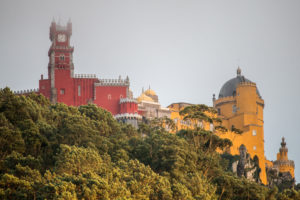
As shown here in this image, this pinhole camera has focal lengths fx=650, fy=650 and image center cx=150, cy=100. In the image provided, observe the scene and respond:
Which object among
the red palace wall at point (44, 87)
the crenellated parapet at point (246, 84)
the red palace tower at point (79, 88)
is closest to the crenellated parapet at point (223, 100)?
the crenellated parapet at point (246, 84)

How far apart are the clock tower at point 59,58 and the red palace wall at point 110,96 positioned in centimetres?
342

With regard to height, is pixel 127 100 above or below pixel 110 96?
below

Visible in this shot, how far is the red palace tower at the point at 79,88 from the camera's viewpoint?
219ft

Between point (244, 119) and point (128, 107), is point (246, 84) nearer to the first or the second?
point (244, 119)

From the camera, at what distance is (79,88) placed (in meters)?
67.9

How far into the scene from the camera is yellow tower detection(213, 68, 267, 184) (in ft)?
244

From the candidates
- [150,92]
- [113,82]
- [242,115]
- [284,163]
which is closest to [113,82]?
[113,82]

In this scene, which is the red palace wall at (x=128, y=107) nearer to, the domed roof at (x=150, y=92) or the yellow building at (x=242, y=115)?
the yellow building at (x=242, y=115)

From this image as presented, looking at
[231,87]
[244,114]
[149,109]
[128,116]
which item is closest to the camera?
[128,116]

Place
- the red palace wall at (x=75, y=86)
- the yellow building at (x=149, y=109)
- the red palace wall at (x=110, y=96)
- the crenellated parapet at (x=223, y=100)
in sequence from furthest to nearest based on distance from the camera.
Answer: the crenellated parapet at (x=223, y=100) < the yellow building at (x=149, y=109) < the red palace wall at (x=110, y=96) < the red palace wall at (x=75, y=86)

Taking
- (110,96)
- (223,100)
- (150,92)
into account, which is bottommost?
(110,96)

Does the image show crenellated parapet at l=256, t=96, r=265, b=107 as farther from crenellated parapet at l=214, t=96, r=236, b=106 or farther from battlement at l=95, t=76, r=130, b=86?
battlement at l=95, t=76, r=130, b=86

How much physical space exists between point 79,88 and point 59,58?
394 cm

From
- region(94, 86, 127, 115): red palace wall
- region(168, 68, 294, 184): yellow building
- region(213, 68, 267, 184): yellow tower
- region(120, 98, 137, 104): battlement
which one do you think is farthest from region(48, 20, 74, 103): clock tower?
region(213, 68, 267, 184): yellow tower
